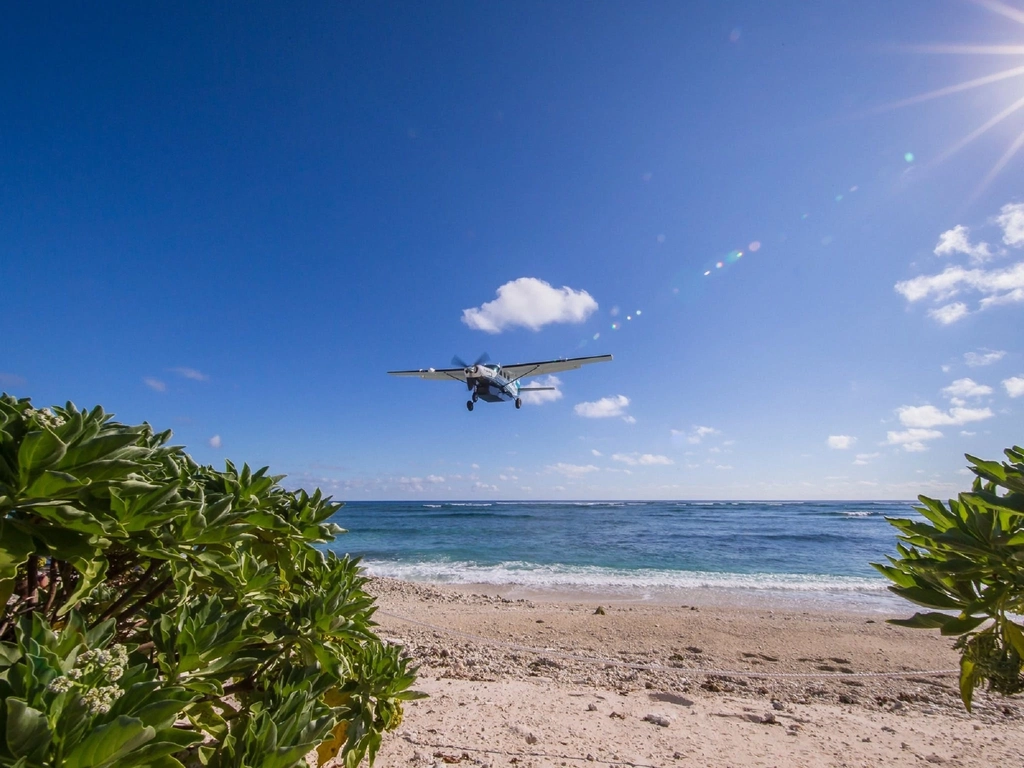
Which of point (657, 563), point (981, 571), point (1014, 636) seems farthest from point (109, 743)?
point (657, 563)

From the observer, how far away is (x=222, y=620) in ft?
4.31

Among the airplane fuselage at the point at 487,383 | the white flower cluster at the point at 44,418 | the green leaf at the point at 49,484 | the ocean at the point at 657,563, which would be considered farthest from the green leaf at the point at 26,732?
the airplane fuselage at the point at 487,383

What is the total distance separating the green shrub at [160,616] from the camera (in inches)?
35.1

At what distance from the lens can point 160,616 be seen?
1.42m

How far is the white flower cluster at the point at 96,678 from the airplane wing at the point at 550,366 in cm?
2221

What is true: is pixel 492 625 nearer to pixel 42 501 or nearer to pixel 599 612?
pixel 599 612

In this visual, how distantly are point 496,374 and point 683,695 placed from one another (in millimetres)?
17215

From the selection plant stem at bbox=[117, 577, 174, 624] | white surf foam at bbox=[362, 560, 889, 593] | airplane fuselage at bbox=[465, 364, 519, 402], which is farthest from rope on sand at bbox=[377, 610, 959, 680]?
airplane fuselage at bbox=[465, 364, 519, 402]

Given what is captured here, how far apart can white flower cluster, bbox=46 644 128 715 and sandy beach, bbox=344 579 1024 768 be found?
2330mm

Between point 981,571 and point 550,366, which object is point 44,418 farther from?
point 550,366

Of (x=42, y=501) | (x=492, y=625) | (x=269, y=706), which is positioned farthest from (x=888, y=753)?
(x=492, y=625)

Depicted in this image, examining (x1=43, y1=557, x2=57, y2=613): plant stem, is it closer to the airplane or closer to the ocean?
the ocean

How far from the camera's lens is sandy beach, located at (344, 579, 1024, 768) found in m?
3.16

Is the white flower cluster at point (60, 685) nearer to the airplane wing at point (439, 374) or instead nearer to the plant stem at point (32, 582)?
the plant stem at point (32, 582)
